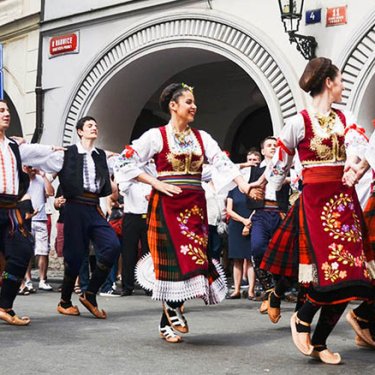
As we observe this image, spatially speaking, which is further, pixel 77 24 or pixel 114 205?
pixel 77 24

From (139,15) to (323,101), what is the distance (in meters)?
7.63

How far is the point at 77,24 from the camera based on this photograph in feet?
41.1

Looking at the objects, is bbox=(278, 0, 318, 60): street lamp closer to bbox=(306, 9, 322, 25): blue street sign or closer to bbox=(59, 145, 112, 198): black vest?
Result: bbox=(306, 9, 322, 25): blue street sign

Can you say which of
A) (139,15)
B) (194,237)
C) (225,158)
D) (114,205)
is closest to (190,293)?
(194,237)

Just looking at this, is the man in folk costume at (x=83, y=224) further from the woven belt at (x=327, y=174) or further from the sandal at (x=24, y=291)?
the woven belt at (x=327, y=174)

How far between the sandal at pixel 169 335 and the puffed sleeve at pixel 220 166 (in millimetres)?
941

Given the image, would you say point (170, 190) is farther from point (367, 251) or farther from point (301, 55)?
point (301, 55)

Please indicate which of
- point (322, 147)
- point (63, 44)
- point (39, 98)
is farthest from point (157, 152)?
point (39, 98)

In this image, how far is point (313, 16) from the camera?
9750 millimetres

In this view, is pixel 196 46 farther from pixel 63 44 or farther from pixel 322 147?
pixel 322 147

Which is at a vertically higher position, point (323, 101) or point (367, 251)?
point (323, 101)

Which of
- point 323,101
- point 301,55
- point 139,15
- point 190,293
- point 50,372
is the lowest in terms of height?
point 50,372

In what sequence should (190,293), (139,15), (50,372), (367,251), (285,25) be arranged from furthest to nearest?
(139,15), (285,25), (190,293), (367,251), (50,372)

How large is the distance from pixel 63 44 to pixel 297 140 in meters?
8.76
